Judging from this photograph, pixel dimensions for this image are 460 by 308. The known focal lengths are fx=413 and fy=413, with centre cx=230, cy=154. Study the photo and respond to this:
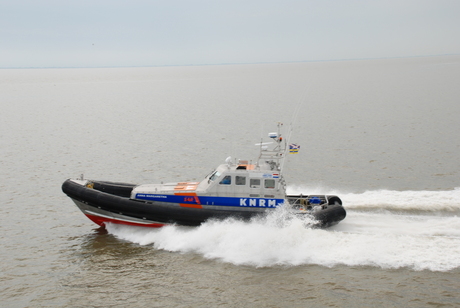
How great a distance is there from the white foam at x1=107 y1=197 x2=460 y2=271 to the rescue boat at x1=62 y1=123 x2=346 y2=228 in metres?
0.31

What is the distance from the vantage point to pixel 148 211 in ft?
39.3

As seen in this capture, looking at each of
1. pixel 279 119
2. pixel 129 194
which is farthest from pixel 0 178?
pixel 279 119

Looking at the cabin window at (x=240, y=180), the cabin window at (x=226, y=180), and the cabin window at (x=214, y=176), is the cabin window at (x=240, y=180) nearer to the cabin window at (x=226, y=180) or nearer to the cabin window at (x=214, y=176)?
the cabin window at (x=226, y=180)

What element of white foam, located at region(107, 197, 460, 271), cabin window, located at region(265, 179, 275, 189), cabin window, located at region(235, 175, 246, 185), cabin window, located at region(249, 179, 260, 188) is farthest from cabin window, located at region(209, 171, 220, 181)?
cabin window, located at region(265, 179, 275, 189)

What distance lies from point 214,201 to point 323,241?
128 inches

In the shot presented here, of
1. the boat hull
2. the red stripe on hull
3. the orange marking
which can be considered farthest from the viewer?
the red stripe on hull

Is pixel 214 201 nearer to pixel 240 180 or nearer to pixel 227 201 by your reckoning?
pixel 227 201

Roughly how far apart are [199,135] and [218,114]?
31.2 ft

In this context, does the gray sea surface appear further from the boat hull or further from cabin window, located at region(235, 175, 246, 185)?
cabin window, located at region(235, 175, 246, 185)

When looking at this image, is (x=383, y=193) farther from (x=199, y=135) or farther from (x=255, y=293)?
(x=199, y=135)

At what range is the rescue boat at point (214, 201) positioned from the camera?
11.8 m

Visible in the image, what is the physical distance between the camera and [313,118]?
31250mm

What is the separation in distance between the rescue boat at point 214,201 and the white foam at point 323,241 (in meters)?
0.31

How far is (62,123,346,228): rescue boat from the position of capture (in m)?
11.8
